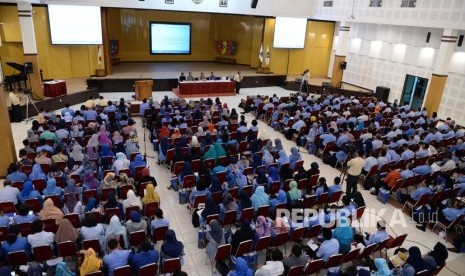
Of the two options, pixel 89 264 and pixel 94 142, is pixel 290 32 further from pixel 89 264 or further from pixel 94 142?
pixel 89 264

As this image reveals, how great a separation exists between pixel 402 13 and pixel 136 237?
18083 mm

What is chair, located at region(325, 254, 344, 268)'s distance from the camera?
6035 mm

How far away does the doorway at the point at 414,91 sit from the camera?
64.3ft

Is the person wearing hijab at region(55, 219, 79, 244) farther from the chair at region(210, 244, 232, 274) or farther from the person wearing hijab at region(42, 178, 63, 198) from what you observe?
the chair at region(210, 244, 232, 274)

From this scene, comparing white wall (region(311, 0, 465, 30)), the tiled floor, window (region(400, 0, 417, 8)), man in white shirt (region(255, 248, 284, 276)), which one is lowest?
the tiled floor

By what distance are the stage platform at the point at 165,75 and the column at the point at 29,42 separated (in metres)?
3.35

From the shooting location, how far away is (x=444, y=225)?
830cm

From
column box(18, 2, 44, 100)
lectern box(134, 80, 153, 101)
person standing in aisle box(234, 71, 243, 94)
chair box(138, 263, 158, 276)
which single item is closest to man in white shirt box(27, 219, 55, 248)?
chair box(138, 263, 158, 276)

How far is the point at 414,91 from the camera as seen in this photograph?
20156mm

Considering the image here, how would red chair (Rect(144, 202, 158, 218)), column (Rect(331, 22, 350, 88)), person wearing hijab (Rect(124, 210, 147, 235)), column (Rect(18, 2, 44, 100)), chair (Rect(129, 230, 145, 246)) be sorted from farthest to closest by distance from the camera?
column (Rect(331, 22, 350, 88)) → column (Rect(18, 2, 44, 100)) → red chair (Rect(144, 202, 158, 218)) → person wearing hijab (Rect(124, 210, 147, 235)) → chair (Rect(129, 230, 145, 246))

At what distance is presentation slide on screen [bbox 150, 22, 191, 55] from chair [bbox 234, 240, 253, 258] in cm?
2211

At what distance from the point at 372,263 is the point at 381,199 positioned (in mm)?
3397

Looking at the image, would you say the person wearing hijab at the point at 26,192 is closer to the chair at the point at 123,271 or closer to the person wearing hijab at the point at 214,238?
the chair at the point at 123,271

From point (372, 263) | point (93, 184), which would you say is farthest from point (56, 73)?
point (372, 263)
